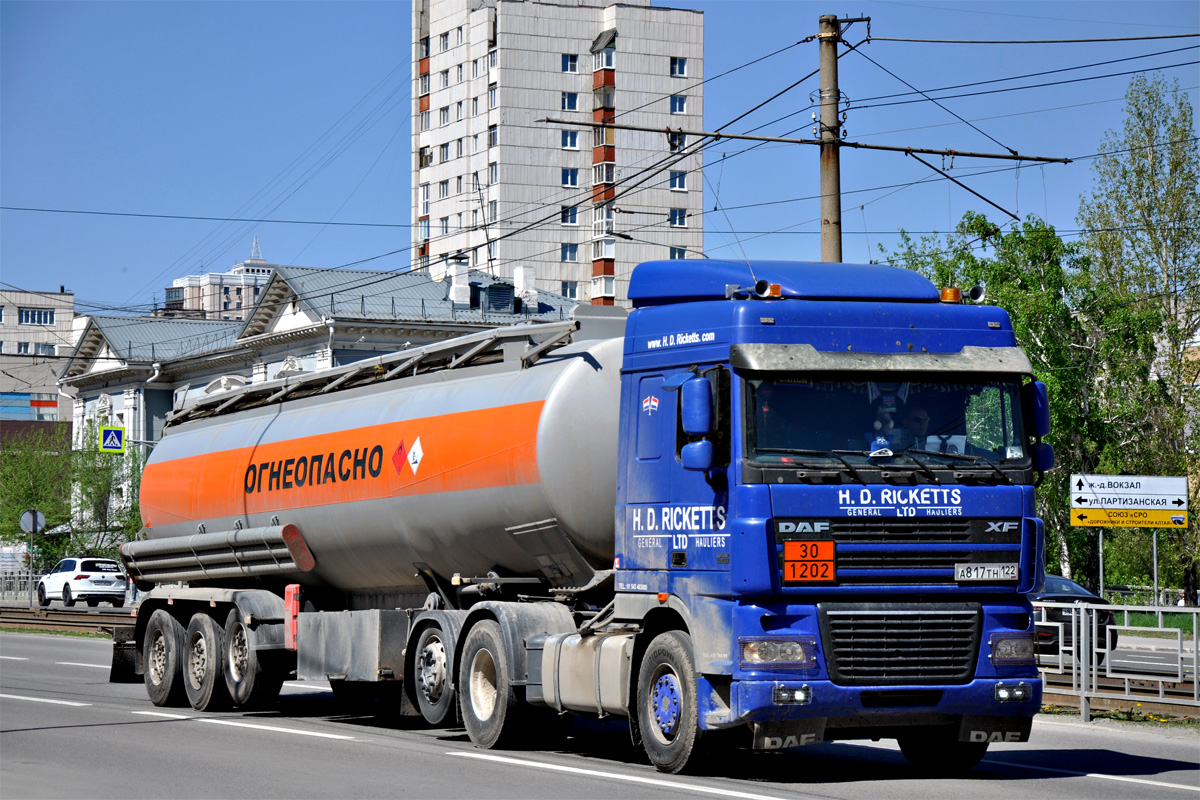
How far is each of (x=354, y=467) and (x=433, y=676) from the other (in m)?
2.49

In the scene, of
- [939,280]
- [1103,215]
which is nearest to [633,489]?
[939,280]

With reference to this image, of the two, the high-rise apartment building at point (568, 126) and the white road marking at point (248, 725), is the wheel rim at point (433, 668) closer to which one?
the white road marking at point (248, 725)

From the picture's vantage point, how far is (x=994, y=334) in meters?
11.5

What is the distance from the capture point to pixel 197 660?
60.1 ft

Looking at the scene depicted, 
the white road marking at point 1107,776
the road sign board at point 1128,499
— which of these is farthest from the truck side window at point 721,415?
the road sign board at point 1128,499

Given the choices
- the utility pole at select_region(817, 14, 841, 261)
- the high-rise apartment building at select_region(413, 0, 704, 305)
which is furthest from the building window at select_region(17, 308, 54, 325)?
the utility pole at select_region(817, 14, 841, 261)

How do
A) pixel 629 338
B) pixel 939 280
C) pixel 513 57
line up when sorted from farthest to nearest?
pixel 513 57 < pixel 939 280 < pixel 629 338

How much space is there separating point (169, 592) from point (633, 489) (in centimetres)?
909

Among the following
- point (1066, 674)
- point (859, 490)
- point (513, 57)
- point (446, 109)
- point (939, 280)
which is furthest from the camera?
point (446, 109)

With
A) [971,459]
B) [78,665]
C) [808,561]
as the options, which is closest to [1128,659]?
[971,459]

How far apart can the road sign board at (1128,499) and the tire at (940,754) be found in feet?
61.5

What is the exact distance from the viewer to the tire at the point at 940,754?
463 inches

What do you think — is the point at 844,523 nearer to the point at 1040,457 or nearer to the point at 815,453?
the point at 815,453

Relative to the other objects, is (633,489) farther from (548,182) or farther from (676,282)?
(548,182)
